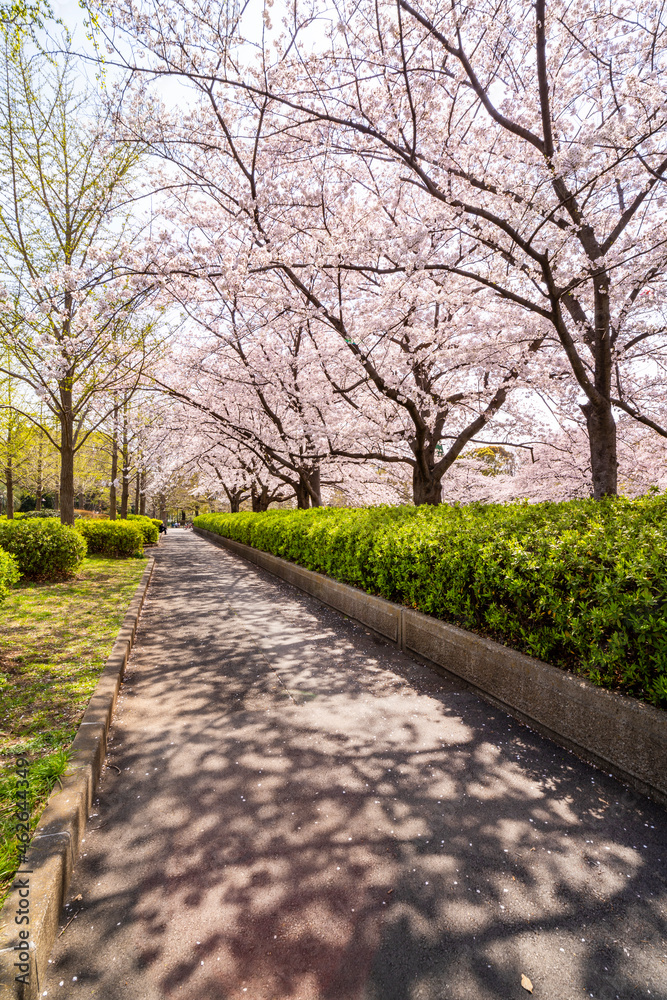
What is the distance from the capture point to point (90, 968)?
1825 millimetres

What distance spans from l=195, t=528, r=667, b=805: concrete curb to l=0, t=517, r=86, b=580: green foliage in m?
7.24

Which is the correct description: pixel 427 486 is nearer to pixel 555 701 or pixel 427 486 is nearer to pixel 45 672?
pixel 555 701

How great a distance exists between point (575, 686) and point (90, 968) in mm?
3091

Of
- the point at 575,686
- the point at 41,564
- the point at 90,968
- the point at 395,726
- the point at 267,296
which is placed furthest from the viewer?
the point at 267,296

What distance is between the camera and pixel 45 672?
445 centimetres

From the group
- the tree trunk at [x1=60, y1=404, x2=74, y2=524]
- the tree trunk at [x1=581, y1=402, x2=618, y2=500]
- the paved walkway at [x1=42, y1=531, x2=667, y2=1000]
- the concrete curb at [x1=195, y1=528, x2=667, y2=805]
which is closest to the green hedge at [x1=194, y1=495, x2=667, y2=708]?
the concrete curb at [x1=195, y1=528, x2=667, y2=805]

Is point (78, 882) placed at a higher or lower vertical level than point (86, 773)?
lower

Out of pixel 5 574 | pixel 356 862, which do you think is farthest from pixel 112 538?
pixel 356 862

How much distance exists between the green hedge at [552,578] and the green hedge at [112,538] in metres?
10.8

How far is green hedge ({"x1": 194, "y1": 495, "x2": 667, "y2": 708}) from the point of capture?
9.66ft

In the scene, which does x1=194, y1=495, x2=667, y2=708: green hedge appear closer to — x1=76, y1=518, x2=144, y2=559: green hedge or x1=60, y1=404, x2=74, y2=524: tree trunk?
x1=60, y1=404, x2=74, y2=524: tree trunk

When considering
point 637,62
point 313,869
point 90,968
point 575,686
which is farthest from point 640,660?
point 637,62

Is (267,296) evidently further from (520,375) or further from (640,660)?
(640,660)

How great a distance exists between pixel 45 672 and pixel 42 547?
5.76 m
